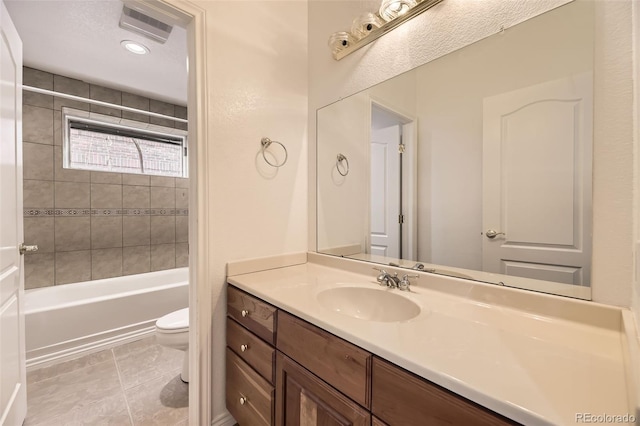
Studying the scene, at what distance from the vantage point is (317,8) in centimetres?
156

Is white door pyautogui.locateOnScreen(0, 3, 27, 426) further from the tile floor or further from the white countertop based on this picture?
the white countertop

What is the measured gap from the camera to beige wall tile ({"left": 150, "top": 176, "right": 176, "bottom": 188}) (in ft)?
9.80

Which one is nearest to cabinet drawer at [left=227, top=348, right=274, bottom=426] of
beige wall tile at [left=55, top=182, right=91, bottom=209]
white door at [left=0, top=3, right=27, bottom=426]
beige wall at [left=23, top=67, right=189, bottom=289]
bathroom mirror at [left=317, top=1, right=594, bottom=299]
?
bathroom mirror at [left=317, top=1, right=594, bottom=299]

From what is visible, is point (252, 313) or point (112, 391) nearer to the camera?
point (252, 313)

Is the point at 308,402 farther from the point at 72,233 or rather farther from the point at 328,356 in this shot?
the point at 72,233

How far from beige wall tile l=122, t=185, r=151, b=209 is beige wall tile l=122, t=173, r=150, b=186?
0.04 meters

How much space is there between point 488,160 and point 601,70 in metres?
0.36

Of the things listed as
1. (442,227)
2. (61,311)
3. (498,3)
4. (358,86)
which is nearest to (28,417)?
(61,311)

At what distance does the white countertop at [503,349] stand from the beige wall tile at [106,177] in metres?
2.65

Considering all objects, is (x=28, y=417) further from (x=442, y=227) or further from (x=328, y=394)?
(x=442, y=227)

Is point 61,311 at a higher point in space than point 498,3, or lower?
lower

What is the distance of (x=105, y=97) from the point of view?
2625 mm

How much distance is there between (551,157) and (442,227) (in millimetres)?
433

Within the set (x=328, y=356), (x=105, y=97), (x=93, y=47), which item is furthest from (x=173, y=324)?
(x=105, y=97)
